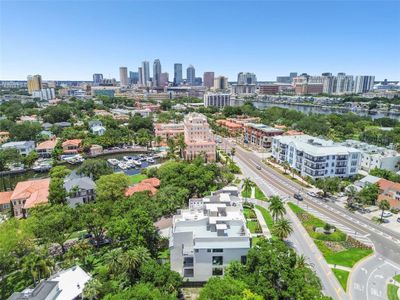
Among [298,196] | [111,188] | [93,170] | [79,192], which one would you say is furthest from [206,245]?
[93,170]

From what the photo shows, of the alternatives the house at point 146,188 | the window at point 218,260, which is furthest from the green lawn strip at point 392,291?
Result: the house at point 146,188

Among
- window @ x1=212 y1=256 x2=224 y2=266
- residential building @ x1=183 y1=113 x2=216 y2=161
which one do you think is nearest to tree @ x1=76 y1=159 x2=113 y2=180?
residential building @ x1=183 y1=113 x2=216 y2=161

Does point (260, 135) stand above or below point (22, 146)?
above

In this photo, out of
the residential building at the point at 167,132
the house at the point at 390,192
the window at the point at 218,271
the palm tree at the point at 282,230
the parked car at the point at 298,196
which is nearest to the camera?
the window at the point at 218,271

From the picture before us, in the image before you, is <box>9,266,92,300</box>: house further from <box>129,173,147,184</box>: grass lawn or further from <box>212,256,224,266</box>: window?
<box>129,173,147,184</box>: grass lawn

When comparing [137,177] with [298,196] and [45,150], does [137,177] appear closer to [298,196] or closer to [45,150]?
[298,196]

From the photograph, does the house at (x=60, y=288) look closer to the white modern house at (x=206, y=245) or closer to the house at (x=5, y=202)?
the white modern house at (x=206, y=245)
